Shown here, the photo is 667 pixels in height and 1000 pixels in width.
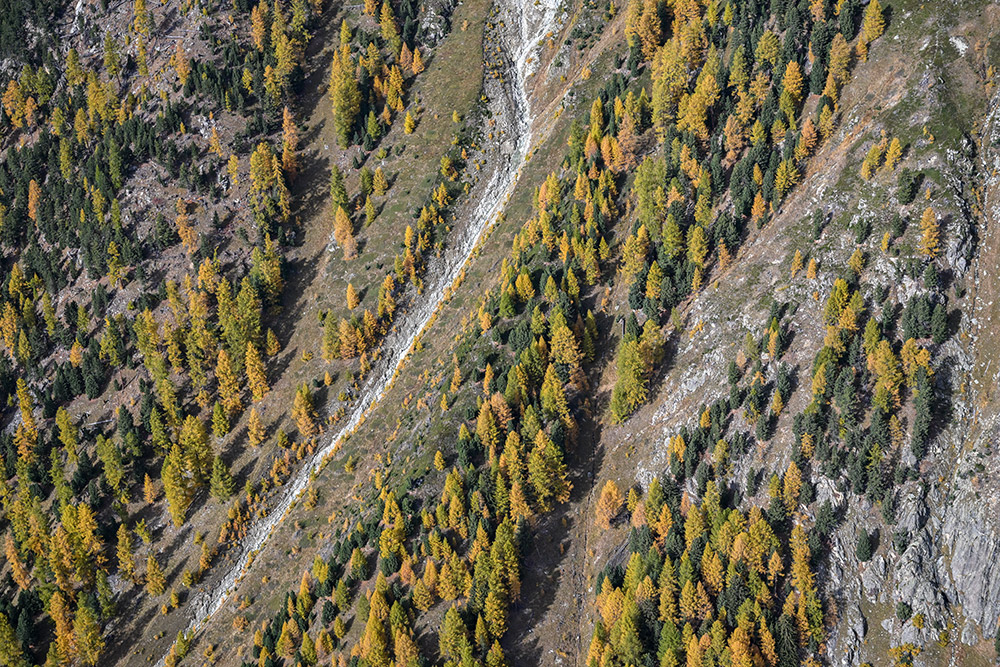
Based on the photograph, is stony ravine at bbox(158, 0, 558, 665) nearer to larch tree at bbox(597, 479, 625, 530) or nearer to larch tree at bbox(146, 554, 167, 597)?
larch tree at bbox(146, 554, 167, 597)

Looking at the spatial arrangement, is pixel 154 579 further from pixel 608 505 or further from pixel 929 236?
pixel 929 236

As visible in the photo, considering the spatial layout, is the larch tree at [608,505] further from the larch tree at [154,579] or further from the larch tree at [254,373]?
the larch tree at [154,579]

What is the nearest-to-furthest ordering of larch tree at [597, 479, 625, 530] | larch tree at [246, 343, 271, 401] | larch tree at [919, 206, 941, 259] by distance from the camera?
1. larch tree at [919, 206, 941, 259]
2. larch tree at [597, 479, 625, 530]
3. larch tree at [246, 343, 271, 401]

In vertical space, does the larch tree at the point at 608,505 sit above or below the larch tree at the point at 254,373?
below

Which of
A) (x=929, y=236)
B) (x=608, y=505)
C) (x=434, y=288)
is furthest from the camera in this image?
(x=434, y=288)

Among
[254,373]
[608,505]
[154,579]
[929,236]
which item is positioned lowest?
[929,236]

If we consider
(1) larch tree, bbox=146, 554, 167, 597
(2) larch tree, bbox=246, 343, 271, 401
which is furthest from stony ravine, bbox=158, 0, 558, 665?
(2) larch tree, bbox=246, 343, 271, 401

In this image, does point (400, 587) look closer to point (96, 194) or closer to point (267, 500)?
point (267, 500)

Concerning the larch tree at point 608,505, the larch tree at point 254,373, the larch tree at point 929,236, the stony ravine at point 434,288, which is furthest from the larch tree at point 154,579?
the larch tree at point 929,236

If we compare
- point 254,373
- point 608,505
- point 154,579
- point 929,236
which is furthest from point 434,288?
point 929,236
